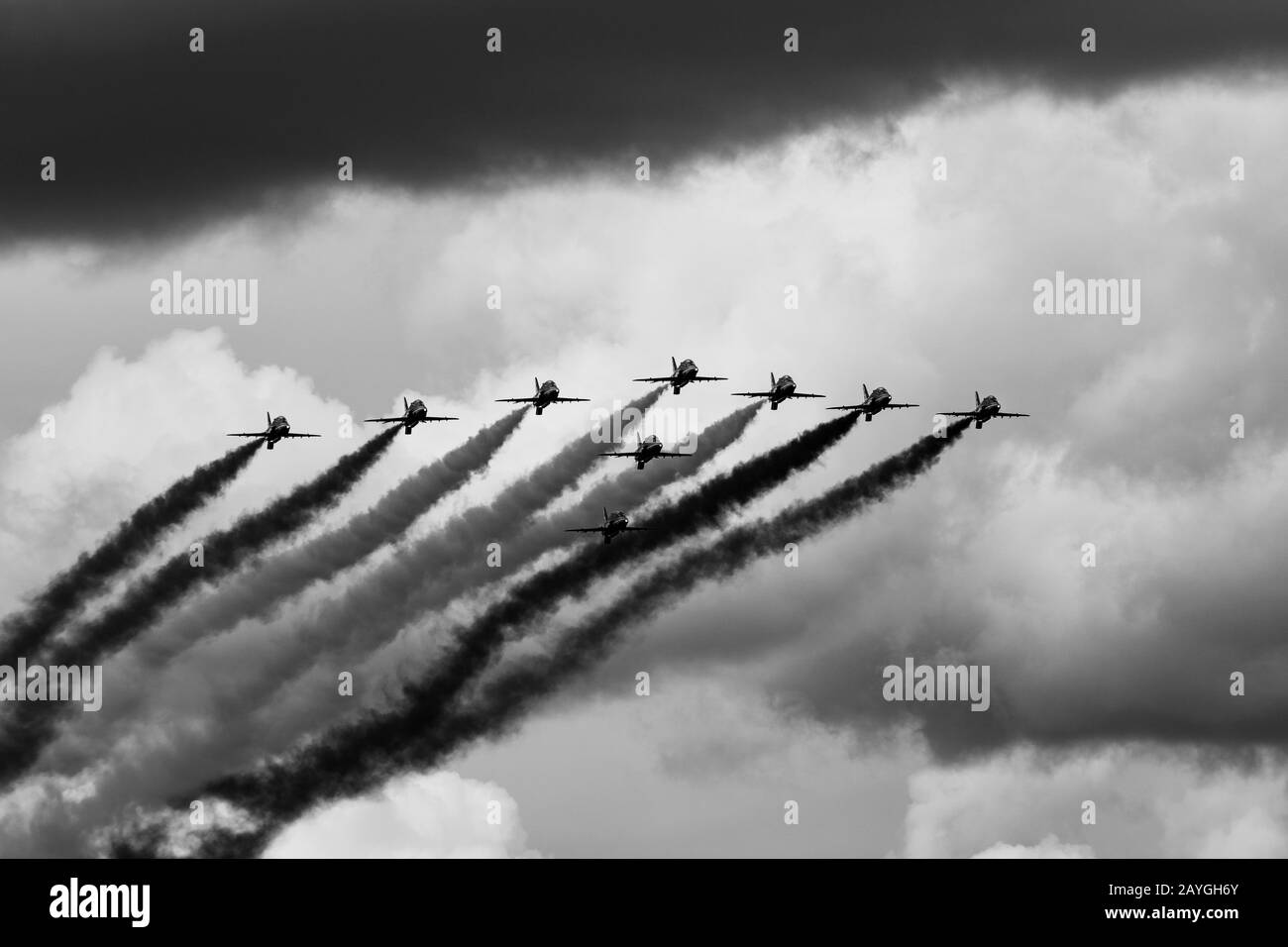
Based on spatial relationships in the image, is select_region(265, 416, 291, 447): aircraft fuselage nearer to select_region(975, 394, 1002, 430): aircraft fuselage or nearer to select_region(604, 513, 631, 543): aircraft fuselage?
select_region(604, 513, 631, 543): aircraft fuselage

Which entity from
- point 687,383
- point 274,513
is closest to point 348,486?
point 274,513

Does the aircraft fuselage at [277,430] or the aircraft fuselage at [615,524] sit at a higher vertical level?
the aircraft fuselage at [277,430]

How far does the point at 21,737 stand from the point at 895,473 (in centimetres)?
6676

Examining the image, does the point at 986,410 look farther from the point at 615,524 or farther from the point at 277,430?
the point at 277,430

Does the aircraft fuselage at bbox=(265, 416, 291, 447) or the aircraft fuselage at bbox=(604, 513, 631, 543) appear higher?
the aircraft fuselage at bbox=(265, 416, 291, 447)

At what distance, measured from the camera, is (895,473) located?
143 meters

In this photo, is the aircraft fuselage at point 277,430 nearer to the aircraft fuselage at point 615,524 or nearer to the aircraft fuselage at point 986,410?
the aircraft fuselage at point 615,524

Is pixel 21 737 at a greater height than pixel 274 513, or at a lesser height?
lesser

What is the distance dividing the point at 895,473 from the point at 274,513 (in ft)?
150
